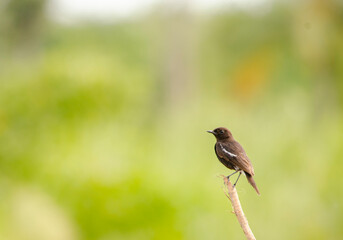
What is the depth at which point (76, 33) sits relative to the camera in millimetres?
32344

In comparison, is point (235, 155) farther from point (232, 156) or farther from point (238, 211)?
point (238, 211)

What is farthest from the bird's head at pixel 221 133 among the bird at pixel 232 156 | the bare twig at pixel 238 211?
the bare twig at pixel 238 211

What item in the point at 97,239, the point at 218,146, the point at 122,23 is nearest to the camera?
the point at 218,146

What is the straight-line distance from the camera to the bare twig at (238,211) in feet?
5.91

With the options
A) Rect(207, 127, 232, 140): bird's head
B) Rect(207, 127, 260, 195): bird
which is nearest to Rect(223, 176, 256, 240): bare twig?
Rect(207, 127, 260, 195): bird

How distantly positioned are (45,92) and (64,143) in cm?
270

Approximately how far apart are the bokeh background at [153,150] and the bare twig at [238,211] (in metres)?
0.25

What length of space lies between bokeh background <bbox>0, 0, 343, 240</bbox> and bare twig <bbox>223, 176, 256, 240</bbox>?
25cm

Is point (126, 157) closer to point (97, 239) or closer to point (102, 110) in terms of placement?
point (97, 239)

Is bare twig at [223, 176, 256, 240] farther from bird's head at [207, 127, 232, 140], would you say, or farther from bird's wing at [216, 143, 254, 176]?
bird's head at [207, 127, 232, 140]

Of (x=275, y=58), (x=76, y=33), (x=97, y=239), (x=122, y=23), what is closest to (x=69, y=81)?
(x=97, y=239)

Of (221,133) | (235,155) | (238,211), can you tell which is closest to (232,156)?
(235,155)

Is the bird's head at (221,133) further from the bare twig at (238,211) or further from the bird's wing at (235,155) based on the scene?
the bare twig at (238,211)

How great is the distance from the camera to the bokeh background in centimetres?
863
